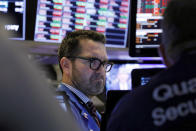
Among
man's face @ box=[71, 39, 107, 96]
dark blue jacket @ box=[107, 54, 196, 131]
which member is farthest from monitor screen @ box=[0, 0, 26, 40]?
dark blue jacket @ box=[107, 54, 196, 131]

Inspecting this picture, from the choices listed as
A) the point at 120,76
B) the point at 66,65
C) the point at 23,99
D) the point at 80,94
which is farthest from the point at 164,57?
the point at 120,76

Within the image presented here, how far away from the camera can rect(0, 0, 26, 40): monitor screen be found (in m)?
2.58

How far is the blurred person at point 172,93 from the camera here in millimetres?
792

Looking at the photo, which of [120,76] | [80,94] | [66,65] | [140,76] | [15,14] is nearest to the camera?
[140,76]

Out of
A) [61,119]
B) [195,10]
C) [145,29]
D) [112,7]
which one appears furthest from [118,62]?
[61,119]

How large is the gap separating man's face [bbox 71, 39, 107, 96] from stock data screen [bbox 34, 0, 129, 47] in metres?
0.62

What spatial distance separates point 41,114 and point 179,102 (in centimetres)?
59

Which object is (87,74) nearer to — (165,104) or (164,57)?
(164,57)

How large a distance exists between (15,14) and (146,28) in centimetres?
114

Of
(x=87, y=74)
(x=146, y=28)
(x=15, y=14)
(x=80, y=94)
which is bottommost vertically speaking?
(x=80, y=94)

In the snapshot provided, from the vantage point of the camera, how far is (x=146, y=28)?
2.08m

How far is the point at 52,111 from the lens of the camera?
0.85ft

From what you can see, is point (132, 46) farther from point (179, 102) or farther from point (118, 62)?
point (179, 102)

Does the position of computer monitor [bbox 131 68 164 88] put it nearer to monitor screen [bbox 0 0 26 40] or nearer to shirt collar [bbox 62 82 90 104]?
shirt collar [bbox 62 82 90 104]
